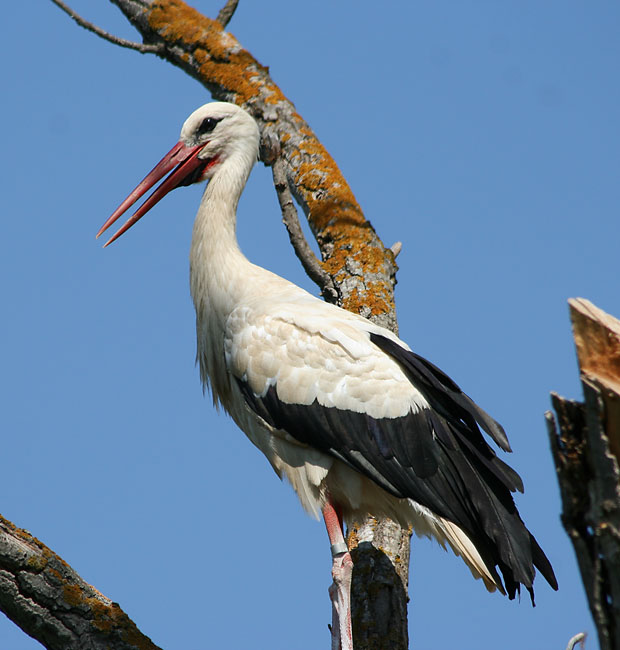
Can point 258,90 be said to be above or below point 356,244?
above

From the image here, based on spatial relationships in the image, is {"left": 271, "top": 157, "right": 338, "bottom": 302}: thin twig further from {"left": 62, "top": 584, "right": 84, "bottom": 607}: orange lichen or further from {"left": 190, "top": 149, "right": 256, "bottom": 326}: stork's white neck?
{"left": 62, "top": 584, "right": 84, "bottom": 607}: orange lichen

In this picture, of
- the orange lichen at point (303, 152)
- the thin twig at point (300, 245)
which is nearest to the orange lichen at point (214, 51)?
the orange lichen at point (303, 152)

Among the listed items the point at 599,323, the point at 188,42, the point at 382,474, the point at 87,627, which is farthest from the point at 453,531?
the point at 188,42

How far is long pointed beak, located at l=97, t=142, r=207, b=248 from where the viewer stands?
5.96m

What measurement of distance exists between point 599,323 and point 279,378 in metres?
3.01

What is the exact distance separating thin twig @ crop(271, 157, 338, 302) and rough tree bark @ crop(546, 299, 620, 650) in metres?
3.22

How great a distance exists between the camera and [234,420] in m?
5.44

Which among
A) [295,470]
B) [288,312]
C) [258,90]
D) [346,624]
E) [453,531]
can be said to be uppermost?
[258,90]

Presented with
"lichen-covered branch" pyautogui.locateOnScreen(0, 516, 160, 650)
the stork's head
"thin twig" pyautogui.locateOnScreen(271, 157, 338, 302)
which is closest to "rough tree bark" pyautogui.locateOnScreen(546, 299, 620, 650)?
"lichen-covered branch" pyautogui.locateOnScreen(0, 516, 160, 650)

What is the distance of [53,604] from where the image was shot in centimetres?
→ 357

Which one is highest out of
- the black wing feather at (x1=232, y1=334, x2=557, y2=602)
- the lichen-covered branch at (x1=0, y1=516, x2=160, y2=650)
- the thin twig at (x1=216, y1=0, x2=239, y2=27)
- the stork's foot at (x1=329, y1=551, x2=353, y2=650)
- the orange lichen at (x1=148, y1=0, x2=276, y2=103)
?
the thin twig at (x1=216, y1=0, x2=239, y2=27)

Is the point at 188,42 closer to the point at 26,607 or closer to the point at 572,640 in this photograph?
the point at 26,607

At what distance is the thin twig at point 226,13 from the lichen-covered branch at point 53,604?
3.89 metres

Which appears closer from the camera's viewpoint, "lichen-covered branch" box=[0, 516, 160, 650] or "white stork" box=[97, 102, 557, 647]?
"lichen-covered branch" box=[0, 516, 160, 650]
